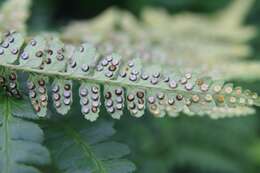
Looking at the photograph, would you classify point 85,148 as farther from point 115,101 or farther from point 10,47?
point 10,47

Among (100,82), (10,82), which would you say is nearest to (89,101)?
(100,82)

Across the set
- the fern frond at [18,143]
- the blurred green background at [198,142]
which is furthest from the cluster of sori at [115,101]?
the blurred green background at [198,142]

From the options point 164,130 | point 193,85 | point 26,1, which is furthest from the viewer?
point 164,130

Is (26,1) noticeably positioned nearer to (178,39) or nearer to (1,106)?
(1,106)

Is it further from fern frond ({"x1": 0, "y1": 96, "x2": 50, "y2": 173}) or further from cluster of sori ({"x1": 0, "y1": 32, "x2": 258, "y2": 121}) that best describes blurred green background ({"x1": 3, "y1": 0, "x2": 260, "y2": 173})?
fern frond ({"x1": 0, "y1": 96, "x2": 50, "y2": 173})

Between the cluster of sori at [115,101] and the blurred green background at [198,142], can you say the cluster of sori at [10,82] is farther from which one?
the blurred green background at [198,142]

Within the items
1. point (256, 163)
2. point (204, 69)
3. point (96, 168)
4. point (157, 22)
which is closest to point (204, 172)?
point (256, 163)

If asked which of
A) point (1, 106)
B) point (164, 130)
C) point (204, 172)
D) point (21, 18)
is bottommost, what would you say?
point (204, 172)
